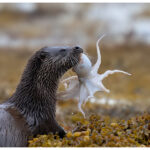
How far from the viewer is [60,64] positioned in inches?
259

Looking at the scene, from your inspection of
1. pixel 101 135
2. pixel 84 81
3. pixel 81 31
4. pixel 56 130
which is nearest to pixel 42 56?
pixel 84 81

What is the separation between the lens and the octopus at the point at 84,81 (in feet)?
21.8

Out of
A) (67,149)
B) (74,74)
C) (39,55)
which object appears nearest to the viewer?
(67,149)

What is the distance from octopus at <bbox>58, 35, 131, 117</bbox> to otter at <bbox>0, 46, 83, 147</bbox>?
0.45 ft

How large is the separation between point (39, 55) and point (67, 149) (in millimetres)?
1712

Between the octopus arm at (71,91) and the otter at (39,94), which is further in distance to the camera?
the octopus arm at (71,91)

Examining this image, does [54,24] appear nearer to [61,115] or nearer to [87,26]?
[87,26]

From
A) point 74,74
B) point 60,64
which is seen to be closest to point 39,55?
point 60,64

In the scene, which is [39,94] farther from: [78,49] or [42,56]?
[78,49]

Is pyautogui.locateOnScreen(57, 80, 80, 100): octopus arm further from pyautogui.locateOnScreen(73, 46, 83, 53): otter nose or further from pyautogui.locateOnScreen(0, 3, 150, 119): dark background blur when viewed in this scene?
pyautogui.locateOnScreen(0, 3, 150, 119): dark background blur

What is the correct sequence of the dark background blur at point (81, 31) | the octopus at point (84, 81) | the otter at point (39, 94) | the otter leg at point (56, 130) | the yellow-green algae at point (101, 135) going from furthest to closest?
1. the dark background blur at point (81, 31)
2. the octopus at point (84, 81)
3. the otter leg at point (56, 130)
4. the otter at point (39, 94)
5. the yellow-green algae at point (101, 135)

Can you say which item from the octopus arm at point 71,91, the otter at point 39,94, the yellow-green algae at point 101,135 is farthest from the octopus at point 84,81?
the yellow-green algae at point 101,135

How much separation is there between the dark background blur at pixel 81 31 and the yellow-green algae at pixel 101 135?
17.1m

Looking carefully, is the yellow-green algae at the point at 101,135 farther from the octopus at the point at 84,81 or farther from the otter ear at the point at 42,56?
the otter ear at the point at 42,56
